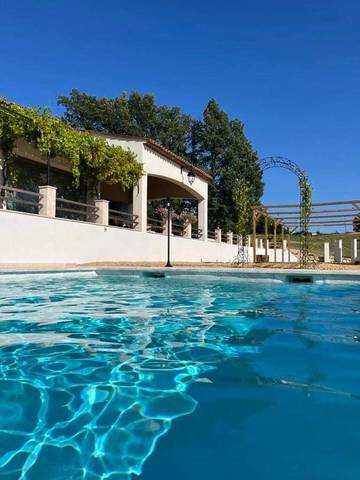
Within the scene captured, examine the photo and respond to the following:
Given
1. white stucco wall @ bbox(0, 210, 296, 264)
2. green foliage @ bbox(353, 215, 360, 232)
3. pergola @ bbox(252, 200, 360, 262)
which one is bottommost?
white stucco wall @ bbox(0, 210, 296, 264)

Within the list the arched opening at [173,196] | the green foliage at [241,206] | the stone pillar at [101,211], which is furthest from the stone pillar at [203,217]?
the stone pillar at [101,211]

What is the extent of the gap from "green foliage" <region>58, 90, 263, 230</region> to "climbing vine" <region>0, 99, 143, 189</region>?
1689 centimetres

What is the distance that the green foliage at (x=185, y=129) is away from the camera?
34875 millimetres

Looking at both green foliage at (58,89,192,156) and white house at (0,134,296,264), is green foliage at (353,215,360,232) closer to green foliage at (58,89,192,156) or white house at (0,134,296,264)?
white house at (0,134,296,264)

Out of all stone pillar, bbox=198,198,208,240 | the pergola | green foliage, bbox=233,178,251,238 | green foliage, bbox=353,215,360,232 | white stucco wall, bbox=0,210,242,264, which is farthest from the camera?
stone pillar, bbox=198,198,208,240

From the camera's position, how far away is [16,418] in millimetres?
2215

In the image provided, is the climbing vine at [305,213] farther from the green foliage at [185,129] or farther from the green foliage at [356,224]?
the green foliage at [185,129]

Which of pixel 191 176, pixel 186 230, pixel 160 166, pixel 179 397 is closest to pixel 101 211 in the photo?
pixel 160 166

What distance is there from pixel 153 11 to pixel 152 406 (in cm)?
1747

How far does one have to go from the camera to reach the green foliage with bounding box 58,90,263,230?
3488 cm

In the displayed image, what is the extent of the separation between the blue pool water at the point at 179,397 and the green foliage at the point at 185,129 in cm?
2925

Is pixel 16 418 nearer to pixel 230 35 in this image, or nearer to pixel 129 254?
pixel 129 254

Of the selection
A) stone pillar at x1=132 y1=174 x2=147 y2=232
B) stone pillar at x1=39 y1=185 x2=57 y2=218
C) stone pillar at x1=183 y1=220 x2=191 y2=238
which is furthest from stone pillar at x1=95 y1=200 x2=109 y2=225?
stone pillar at x1=183 y1=220 x2=191 y2=238

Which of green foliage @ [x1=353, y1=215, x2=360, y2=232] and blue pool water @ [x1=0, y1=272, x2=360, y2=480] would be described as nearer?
blue pool water @ [x1=0, y1=272, x2=360, y2=480]
